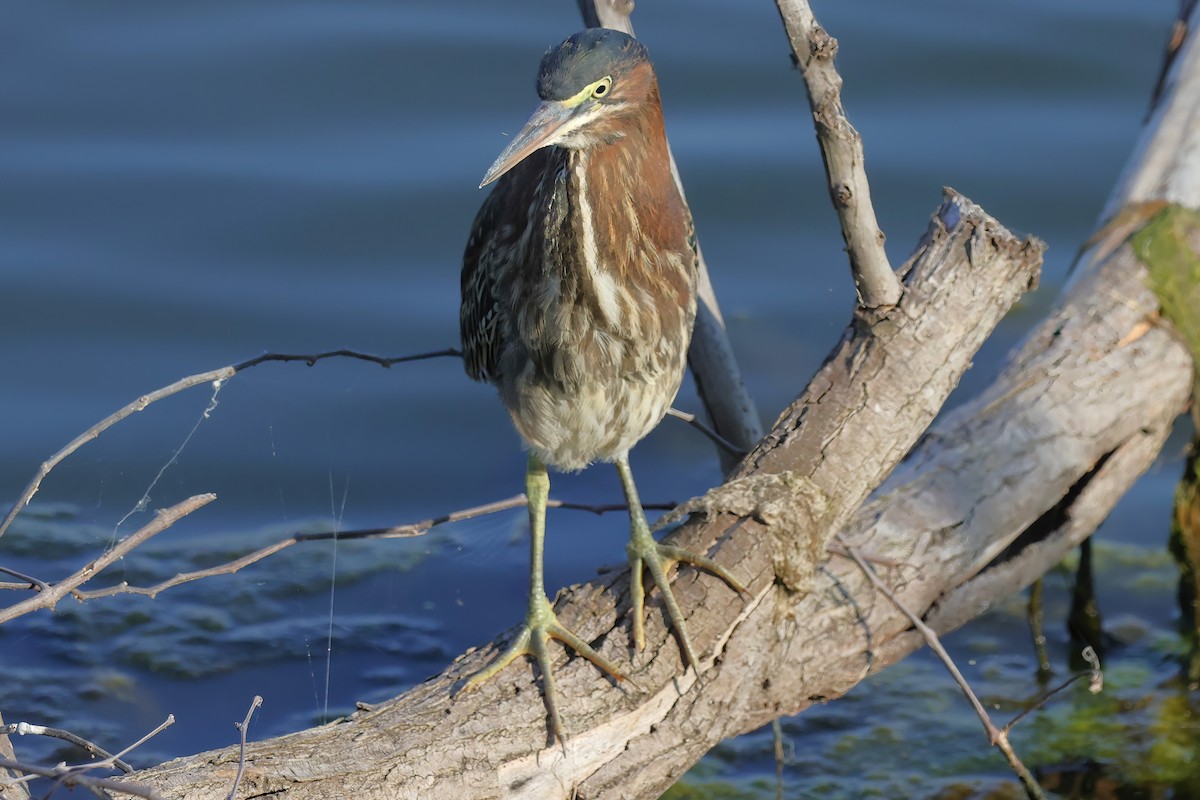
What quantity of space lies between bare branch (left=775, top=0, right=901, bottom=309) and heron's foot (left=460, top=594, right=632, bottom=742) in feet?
3.59

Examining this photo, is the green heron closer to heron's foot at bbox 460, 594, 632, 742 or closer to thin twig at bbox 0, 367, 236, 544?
heron's foot at bbox 460, 594, 632, 742

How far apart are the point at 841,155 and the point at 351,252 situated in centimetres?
353

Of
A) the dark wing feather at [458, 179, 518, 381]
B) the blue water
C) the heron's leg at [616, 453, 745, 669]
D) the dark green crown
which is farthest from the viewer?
the blue water

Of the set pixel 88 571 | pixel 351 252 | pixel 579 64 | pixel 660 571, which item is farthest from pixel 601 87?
pixel 351 252

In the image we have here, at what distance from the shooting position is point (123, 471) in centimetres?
512

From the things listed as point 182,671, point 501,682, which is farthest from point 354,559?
point 501,682

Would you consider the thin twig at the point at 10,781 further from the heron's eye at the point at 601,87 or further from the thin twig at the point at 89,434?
the heron's eye at the point at 601,87

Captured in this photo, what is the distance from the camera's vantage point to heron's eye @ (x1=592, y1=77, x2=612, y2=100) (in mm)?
2805

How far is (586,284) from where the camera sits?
3107mm

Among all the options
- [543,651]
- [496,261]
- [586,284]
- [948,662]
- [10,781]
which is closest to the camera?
[10,781]

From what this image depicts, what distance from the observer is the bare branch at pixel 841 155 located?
2893 millimetres

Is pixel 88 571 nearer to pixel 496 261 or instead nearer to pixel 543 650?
pixel 543 650

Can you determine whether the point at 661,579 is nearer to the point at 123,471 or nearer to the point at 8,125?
the point at 123,471

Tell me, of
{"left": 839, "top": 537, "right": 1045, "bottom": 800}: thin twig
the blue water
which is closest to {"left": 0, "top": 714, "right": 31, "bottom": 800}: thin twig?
the blue water
